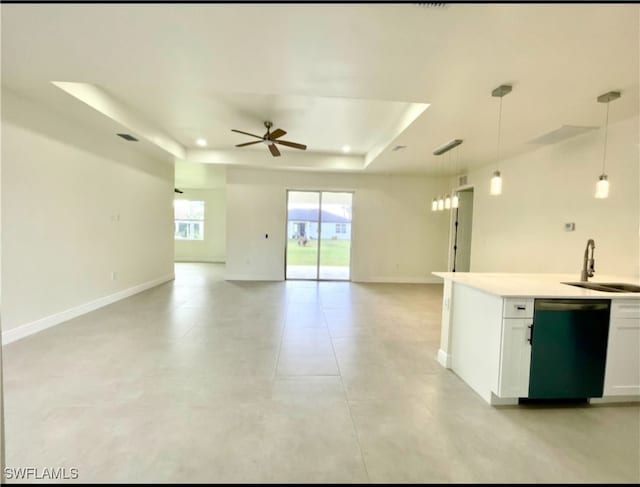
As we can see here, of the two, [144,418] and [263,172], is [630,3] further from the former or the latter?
[263,172]

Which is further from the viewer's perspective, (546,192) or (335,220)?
(335,220)

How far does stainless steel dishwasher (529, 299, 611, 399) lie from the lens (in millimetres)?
2279

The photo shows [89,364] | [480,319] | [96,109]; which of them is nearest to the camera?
[480,319]

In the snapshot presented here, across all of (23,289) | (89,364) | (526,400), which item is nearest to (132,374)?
(89,364)

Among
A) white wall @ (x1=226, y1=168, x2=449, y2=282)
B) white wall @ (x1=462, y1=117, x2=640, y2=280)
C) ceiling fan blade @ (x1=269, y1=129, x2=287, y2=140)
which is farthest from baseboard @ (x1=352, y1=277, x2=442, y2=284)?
ceiling fan blade @ (x1=269, y1=129, x2=287, y2=140)

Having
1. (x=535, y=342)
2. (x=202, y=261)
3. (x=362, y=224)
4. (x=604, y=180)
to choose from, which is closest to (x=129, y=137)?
(x=362, y=224)

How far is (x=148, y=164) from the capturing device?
596 centimetres

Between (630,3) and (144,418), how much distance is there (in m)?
4.05

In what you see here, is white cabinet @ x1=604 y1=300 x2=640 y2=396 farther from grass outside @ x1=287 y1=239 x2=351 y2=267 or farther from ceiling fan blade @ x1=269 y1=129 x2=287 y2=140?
grass outside @ x1=287 y1=239 x2=351 y2=267

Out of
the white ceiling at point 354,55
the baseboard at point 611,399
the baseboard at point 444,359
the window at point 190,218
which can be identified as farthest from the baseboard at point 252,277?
the baseboard at point 611,399

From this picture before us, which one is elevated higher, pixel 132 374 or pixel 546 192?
pixel 546 192

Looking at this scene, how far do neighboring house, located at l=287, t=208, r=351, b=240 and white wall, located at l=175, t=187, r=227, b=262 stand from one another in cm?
444

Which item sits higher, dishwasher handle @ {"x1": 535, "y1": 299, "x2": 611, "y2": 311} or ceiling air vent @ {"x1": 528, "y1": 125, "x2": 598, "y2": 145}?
ceiling air vent @ {"x1": 528, "y1": 125, "x2": 598, "y2": 145}

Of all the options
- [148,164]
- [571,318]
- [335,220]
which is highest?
[148,164]
